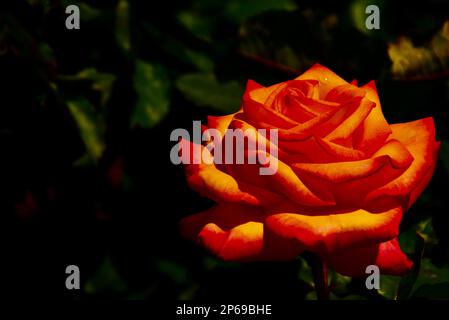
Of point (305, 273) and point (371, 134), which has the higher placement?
point (371, 134)

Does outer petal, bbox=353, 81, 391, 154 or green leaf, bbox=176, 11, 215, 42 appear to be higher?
green leaf, bbox=176, 11, 215, 42

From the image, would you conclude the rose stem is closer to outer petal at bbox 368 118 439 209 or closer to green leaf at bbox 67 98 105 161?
outer petal at bbox 368 118 439 209

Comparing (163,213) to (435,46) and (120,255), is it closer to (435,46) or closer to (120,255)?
(120,255)

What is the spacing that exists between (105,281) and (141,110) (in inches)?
11.6

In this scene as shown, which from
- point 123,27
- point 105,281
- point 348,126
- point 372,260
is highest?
point 123,27

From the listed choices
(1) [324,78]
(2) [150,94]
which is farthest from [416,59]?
(2) [150,94]

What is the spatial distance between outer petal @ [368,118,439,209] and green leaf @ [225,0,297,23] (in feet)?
1.97

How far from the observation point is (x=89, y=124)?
91cm

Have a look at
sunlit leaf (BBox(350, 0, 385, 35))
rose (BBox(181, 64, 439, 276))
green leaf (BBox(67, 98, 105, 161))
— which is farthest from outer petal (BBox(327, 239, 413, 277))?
sunlit leaf (BBox(350, 0, 385, 35))

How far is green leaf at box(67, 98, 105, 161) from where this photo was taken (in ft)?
2.98

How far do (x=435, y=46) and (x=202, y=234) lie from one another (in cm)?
45

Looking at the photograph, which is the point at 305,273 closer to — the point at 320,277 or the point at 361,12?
the point at 320,277

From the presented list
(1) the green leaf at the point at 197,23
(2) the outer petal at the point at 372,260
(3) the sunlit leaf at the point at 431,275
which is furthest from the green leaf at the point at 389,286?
(1) the green leaf at the point at 197,23
